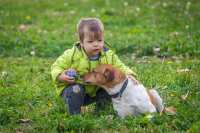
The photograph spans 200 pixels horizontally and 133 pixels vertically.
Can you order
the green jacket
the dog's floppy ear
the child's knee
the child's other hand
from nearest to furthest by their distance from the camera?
1. the dog's floppy ear
2. the child's other hand
3. the child's knee
4. the green jacket

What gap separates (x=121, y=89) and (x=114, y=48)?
4.73 m

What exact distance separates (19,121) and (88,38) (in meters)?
1.08

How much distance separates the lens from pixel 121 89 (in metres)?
5.82

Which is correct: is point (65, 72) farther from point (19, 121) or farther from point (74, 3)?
point (74, 3)

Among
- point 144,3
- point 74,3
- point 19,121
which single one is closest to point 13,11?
point 74,3

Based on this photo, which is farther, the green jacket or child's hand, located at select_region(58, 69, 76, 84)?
the green jacket

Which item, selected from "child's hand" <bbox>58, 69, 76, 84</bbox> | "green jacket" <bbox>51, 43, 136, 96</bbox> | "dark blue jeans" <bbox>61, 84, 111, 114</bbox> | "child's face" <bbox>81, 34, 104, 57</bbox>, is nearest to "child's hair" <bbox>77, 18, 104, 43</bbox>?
"child's face" <bbox>81, 34, 104, 57</bbox>

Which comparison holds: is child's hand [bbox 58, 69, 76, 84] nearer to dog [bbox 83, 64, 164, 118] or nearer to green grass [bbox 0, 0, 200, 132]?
dog [bbox 83, 64, 164, 118]

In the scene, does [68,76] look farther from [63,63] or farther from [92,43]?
[92,43]

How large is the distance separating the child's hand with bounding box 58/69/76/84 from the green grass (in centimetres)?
35

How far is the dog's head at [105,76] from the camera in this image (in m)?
5.78

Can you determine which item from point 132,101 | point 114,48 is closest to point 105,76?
point 132,101

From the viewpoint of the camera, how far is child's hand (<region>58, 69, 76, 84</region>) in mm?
5922

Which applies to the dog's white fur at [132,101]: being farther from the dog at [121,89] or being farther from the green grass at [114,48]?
the green grass at [114,48]
